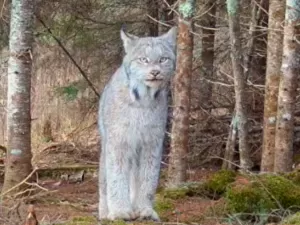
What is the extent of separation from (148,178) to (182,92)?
153 inches

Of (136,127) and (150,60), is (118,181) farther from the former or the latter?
(150,60)

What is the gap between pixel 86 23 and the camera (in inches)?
569

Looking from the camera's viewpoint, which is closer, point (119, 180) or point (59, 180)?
point (119, 180)

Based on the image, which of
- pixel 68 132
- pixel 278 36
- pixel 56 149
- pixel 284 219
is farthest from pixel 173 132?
pixel 68 132

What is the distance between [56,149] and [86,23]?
2.40 m

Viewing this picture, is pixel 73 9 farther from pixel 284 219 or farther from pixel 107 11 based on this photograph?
pixel 284 219

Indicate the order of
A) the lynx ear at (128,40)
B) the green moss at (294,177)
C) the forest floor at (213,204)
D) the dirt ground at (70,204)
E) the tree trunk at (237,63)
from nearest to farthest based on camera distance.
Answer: the lynx ear at (128,40) < the forest floor at (213,204) < the dirt ground at (70,204) < the green moss at (294,177) < the tree trunk at (237,63)

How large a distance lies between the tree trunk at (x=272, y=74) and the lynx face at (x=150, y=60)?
3292 millimetres

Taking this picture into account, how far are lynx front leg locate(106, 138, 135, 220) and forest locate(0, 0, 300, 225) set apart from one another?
12 cm

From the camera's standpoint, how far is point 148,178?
5828 millimetres

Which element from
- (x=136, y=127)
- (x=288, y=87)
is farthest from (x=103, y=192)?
(x=288, y=87)

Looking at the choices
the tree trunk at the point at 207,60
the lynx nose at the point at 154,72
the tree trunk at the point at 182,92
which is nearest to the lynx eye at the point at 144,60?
the lynx nose at the point at 154,72

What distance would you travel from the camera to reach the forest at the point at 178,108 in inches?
269

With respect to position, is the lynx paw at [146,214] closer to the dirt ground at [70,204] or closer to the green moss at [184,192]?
the dirt ground at [70,204]
